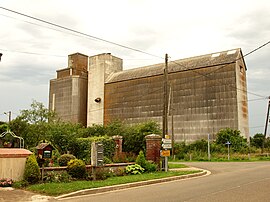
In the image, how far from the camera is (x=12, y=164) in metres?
14.1

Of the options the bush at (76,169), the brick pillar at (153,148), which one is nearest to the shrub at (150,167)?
the brick pillar at (153,148)

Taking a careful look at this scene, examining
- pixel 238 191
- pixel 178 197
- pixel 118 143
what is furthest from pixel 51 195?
pixel 118 143

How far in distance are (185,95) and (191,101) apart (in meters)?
1.40

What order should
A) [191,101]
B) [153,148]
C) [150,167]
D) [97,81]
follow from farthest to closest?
[97,81], [191,101], [153,148], [150,167]

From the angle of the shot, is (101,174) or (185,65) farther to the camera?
(185,65)

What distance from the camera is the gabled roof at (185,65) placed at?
45094 millimetres

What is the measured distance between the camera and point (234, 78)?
43.2m

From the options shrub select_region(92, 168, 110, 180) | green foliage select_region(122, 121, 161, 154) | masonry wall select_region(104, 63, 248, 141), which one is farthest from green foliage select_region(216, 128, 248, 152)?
shrub select_region(92, 168, 110, 180)

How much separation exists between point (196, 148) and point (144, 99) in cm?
1288

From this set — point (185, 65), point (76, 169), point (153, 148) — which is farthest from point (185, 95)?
point (76, 169)

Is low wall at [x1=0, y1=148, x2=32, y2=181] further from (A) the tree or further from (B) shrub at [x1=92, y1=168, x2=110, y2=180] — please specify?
(A) the tree

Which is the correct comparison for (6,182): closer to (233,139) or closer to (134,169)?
(134,169)

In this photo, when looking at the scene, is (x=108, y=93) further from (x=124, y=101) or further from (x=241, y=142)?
(x=241, y=142)

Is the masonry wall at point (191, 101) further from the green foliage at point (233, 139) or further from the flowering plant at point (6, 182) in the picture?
the flowering plant at point (6, 182)
